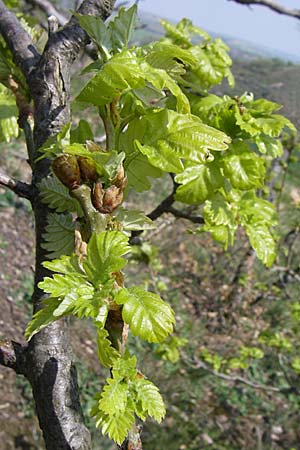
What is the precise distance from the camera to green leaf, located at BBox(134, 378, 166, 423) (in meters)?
0.64

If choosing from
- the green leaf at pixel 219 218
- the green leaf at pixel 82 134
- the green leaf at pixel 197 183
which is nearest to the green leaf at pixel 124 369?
the green leaf at pixel 82 134

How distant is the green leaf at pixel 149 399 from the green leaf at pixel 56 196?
27cm

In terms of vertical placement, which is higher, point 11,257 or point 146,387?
point 146,387

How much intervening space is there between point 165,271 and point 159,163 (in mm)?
5612

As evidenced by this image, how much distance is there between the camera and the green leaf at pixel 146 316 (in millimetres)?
602

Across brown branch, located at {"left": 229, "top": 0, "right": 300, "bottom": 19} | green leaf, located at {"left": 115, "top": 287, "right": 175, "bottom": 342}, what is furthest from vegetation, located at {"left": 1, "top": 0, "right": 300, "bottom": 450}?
brown branch, located at {"left": 229, "top": 0, "right": 300, "bottom": 19}

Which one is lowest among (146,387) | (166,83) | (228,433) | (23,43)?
(228,433)

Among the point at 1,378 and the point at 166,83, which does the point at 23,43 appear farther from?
the point at 1,378

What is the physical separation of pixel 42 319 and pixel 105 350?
0.08 metres

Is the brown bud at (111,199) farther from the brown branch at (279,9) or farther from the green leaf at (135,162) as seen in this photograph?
the brown branch at (279,9)

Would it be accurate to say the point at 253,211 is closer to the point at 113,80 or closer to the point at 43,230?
the point at 43,230

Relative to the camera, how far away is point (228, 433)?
160 inches

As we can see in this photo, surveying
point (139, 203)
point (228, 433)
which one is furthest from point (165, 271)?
point (228, 433)

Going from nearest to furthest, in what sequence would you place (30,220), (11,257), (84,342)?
(84,342), (11,257), (30,220)
